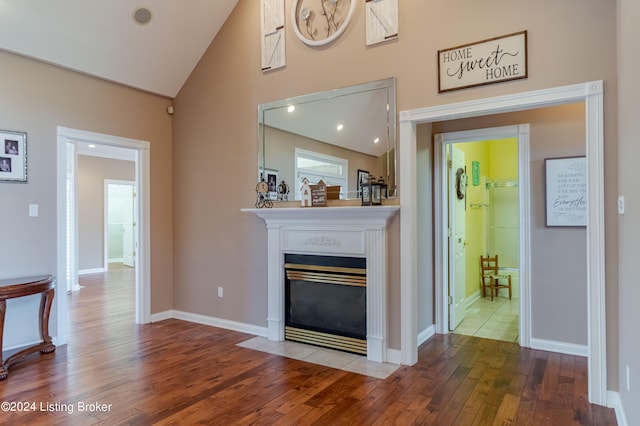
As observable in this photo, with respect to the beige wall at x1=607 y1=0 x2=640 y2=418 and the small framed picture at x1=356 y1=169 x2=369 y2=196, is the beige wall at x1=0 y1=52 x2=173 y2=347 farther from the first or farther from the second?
the beige wall at x1=607 y1=0 x2=640 y2=418

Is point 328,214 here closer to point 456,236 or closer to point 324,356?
point 324,356

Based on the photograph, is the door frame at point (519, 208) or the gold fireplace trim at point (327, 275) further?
the door frame at point (519, 208)

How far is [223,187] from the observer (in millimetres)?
4438

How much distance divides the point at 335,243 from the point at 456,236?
5.56 ft

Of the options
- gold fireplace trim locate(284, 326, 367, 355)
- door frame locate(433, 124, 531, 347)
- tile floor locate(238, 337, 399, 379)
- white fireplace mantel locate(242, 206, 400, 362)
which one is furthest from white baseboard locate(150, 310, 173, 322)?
door frame locate(433, 124, 531, 347)

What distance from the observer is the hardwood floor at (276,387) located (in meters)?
2.44

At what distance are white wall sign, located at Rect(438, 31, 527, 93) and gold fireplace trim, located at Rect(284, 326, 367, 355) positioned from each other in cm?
227

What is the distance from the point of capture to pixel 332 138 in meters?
3.73

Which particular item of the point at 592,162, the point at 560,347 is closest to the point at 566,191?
the point at 592,162

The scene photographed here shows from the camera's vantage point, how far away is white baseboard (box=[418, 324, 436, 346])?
12.6 ft

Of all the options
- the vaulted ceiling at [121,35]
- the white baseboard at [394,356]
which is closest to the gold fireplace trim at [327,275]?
the white baseboard at [394,356]

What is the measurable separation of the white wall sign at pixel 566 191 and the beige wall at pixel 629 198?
1.09 metres

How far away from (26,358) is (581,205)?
509cm

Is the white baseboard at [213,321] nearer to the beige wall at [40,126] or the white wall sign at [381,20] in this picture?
the beige wall at [40,126]
